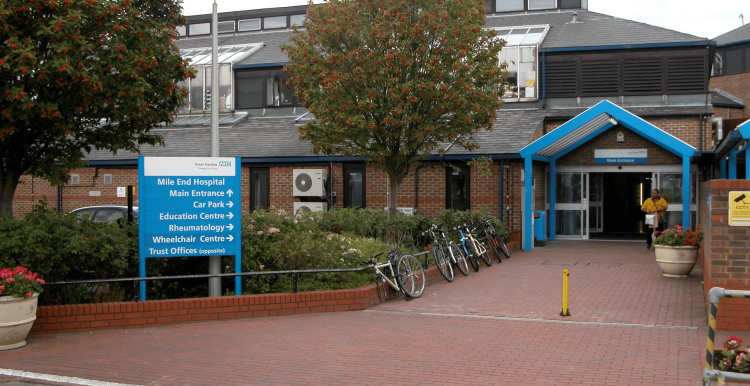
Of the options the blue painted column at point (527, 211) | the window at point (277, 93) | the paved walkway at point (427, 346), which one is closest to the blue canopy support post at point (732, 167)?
the blue painted column at point (527, 211)

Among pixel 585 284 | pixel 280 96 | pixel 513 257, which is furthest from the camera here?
pixel 280 96

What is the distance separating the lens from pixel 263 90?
87.4 feet

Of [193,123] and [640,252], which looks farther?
[193,123]

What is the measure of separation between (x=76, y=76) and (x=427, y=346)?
5.52 meters

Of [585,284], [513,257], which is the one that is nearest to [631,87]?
[513,257]

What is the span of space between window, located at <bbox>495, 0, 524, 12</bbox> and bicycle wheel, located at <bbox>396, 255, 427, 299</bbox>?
68.6 feet

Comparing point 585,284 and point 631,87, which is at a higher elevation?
point 631,87

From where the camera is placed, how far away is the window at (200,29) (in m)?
37.5

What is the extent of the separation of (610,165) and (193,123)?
49.0 ft

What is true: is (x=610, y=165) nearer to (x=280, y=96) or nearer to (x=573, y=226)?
(x=573, y=226)

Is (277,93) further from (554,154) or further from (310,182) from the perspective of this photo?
(554,154)

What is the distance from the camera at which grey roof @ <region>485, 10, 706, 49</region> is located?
22.4m

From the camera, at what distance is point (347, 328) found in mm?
8648

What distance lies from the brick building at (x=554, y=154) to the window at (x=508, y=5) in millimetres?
3517
